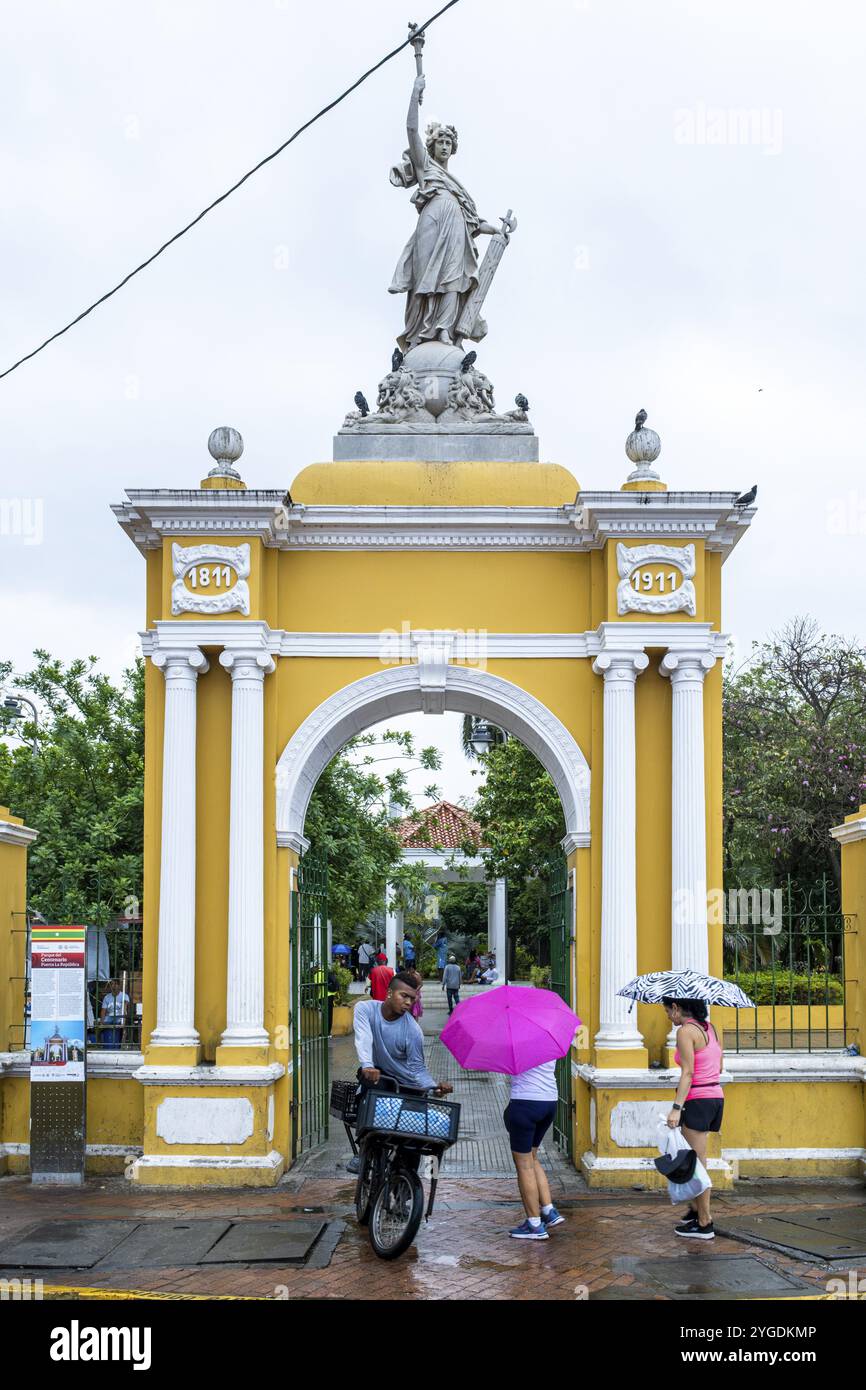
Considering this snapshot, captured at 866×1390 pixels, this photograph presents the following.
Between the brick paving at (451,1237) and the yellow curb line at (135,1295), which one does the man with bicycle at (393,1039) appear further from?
the yellow curb line at (135,1295)

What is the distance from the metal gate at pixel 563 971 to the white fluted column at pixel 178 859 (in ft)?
9.03

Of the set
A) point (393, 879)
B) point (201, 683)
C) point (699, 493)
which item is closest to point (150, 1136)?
point (201, 683)

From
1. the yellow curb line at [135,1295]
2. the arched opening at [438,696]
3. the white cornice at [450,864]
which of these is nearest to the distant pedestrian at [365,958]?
the white cornice at [450,864]

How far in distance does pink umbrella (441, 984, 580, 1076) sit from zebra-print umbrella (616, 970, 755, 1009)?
1.91 feet

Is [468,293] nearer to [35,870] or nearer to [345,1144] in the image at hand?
[345,1144]

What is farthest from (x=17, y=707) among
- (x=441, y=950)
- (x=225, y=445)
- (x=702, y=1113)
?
(x=441, y=950)

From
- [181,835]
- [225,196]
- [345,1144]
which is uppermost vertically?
[225,196]

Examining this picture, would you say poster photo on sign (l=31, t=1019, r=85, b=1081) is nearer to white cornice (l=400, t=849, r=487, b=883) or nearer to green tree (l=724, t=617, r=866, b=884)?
green tree (l=724, t=617, r=866, b=884)

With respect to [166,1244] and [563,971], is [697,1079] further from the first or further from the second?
[166,1244]

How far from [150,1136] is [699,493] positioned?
5853 millimetres

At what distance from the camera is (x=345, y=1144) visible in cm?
1239

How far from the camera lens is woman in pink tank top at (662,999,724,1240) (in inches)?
343

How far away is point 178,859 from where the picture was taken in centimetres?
1070

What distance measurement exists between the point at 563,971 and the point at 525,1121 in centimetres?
345
